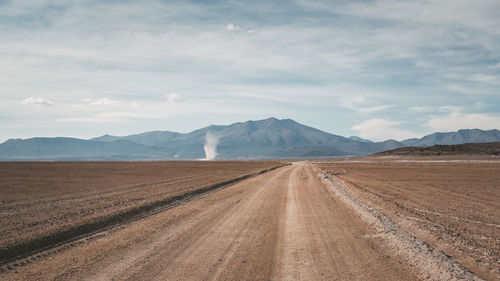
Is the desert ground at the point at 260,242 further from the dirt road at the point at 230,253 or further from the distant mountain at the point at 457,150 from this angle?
the distant mountain at the point at 457,150

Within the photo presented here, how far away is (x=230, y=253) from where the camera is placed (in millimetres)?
8062

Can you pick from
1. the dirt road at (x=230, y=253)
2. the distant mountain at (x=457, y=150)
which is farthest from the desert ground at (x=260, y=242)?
the distant mountain at (x=457, y=150)

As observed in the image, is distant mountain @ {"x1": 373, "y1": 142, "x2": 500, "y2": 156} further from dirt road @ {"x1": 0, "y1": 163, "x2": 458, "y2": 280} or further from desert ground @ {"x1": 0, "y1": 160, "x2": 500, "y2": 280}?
dirt road @ {"x1": 0, "y1": 163, "x2": 458, "y2": 280}

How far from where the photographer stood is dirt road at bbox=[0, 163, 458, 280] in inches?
263

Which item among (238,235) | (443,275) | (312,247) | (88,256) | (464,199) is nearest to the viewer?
(443,275)

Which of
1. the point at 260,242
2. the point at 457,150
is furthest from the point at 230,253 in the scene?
the point at 457,150

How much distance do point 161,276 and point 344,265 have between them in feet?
12.9

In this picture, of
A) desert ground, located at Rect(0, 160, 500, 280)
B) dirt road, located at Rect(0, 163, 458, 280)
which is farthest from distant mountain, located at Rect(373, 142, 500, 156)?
dirt road, located at Rect(0, 163, 458, 280)

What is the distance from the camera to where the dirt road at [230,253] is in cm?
668

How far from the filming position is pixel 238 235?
9.92m

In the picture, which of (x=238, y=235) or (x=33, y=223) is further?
(x=33, y=223)

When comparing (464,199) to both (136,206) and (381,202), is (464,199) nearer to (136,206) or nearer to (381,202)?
(381,202)

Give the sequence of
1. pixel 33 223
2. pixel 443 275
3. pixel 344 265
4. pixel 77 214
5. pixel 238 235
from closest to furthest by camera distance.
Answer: pixel 443 275, pixel 344 265, pixel 238 235, pixel 33 223, pixel 77 214

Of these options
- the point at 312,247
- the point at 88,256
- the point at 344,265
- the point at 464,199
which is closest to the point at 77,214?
the point at 88,256
